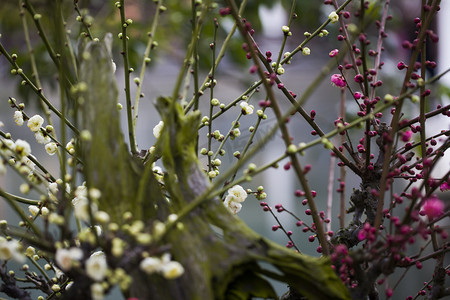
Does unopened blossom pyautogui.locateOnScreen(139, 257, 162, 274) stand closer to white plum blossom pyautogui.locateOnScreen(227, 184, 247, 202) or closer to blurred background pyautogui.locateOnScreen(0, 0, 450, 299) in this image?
white plum blossom pyautogui.locateOnScreen(227, 184, 247, 202)

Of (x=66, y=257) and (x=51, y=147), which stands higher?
(x=51, y=147)

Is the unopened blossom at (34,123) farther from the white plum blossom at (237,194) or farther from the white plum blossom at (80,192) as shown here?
the white plum blossom at (237,194)

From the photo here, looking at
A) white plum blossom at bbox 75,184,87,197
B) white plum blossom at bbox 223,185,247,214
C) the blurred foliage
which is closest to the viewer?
white plum blossom at bbox 75,184,87,197

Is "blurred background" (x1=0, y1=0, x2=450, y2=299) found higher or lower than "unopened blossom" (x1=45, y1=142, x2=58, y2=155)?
higher

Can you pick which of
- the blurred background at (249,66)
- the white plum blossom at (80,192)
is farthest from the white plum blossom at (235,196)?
the blurred background at (249,66)

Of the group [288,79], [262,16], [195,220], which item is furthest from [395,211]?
[195,220]

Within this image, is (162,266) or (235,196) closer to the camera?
(162,266)

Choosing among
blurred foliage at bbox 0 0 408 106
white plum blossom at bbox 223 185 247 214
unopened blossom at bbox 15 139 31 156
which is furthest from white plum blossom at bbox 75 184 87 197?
blurred foliage at bbox 0 0 408 106

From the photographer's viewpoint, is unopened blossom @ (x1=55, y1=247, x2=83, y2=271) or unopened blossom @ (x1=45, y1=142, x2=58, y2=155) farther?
unopened blossom @ (x1=45, y1=142, x2=58, y2=155)

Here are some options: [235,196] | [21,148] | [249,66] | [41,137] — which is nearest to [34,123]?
[41,137]

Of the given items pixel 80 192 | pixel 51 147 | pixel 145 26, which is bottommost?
pixel 80 192

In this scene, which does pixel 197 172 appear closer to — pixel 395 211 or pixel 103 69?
pixel 103 69

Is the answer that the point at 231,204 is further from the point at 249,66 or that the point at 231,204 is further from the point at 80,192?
the point at 249,66

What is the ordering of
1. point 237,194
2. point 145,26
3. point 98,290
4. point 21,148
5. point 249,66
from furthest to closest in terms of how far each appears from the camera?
point 249,66, point 145,26, point 237,194, point 21,148, point 98,290
